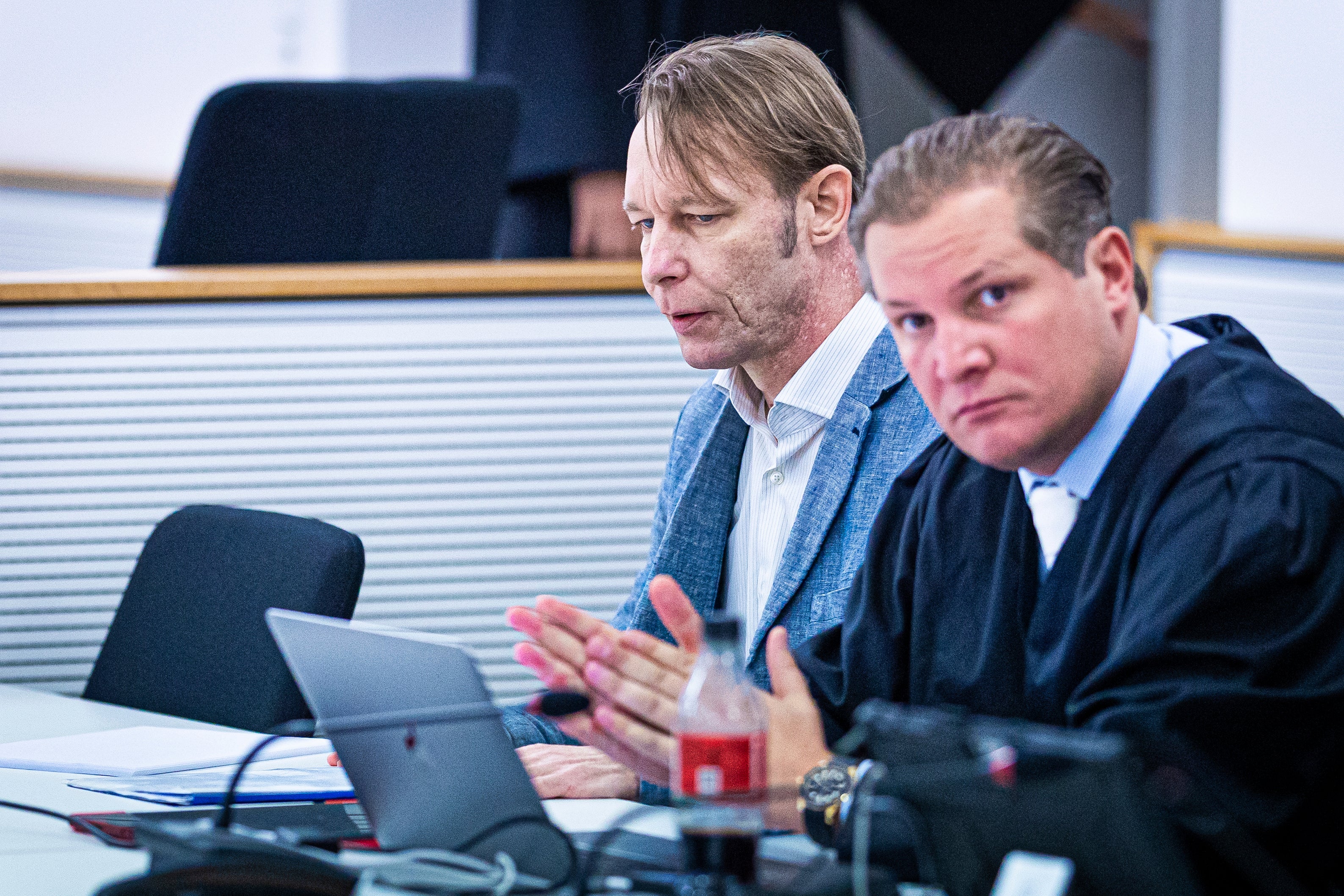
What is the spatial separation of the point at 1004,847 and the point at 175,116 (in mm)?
4628

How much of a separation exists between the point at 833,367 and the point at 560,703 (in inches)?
30.0

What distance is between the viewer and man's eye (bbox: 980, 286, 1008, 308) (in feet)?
3.55

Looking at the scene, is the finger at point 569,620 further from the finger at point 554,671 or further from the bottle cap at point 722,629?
the bottle cap at point 722,629

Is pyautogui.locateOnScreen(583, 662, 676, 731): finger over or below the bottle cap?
below

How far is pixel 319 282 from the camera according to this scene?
2637 millimetres

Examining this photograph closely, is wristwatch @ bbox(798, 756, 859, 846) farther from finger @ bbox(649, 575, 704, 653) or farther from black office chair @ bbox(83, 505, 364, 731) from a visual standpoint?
black office chair @ bbox(83, 505, 364, 731)

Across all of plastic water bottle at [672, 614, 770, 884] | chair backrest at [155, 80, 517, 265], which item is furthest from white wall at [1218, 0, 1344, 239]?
plastic water bottle at [672, 614, 770, 884]

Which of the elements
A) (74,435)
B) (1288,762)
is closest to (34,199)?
(74,435)

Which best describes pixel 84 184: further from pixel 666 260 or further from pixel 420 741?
pixel 420 741

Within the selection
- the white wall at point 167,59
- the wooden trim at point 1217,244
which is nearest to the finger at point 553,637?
the wooden trim at point 1217,244

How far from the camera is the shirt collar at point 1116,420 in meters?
1.16

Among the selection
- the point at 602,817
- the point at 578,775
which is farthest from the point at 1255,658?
the point at 578,775

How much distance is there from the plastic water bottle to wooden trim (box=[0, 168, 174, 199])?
163 inches

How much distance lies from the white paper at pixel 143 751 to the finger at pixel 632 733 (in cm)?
48
